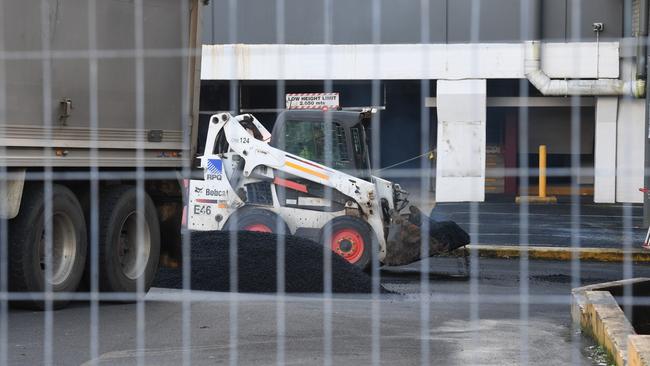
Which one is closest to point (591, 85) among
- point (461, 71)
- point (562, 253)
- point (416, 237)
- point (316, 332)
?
point (461, 71)

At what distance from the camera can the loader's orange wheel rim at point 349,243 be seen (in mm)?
12539

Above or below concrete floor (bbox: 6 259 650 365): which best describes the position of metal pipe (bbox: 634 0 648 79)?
above

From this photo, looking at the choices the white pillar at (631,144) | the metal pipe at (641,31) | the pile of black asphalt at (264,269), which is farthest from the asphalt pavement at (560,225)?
the pile of black asphalt at (264,269)

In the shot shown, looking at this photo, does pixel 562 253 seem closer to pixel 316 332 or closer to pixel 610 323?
pixel 316 332

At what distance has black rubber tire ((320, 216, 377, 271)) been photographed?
12.5 meters

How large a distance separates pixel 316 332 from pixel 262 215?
5030mm

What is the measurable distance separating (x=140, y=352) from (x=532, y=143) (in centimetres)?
1185

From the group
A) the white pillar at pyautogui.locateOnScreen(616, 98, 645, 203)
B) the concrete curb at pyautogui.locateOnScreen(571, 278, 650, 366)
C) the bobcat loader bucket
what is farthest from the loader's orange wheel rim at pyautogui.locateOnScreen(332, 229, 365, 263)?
the white pillar at pyautogui.locateOnScreen(616, 98, 645, 203)

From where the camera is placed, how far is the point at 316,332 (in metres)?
7.60

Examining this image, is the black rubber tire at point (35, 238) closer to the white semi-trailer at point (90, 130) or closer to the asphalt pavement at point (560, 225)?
the white semi-trailer at point (90, 130)

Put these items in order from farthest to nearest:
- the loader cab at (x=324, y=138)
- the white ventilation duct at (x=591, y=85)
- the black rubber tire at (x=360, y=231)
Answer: the white ventilation duct at (x=591, y=85) < the black rubber tire at (x=360, y=231) < the loader cab at (x=324, y=138)

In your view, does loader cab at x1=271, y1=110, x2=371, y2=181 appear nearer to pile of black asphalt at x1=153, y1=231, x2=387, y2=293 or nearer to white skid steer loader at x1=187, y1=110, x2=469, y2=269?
white skid steer loader at x1=187, y1=110, x2=469, y2=269

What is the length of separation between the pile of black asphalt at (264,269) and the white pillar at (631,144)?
272 inches

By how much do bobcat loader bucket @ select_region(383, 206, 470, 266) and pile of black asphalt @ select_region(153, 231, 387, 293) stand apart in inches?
→ 73.9
